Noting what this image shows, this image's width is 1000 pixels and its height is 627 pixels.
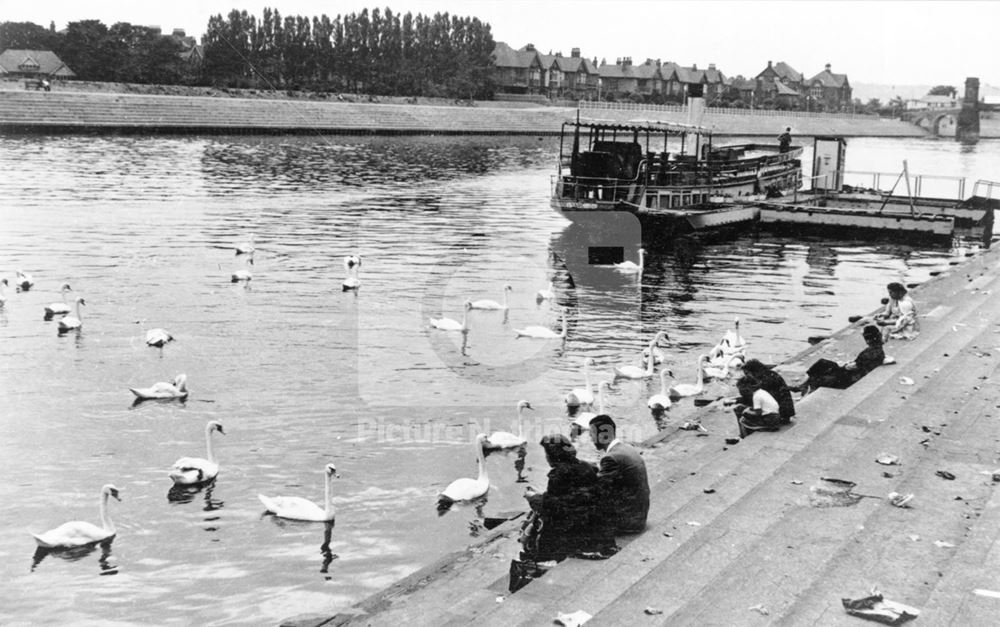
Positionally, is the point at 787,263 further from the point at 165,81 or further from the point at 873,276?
the point at 165,81

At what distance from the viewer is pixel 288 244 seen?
113ft

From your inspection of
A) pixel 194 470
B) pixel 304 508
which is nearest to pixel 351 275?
pixel 194 470

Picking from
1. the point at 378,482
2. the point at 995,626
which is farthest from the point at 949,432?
the point at 378,482

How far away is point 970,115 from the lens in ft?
553

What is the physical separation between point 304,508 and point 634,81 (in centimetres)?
17368

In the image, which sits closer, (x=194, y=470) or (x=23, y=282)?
(x=194, y=470)

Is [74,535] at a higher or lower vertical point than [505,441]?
lower

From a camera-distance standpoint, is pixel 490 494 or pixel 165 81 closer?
pixel 490 494

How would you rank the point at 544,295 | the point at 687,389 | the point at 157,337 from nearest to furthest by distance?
1. the point at 687,389
2. the point at 157,337
3. the point at 544,295

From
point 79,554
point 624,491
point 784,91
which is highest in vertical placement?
point 784,91

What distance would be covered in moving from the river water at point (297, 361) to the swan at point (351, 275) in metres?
0.27

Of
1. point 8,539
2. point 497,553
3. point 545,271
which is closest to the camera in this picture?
point 497,553

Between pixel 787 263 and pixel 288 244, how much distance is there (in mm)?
16991

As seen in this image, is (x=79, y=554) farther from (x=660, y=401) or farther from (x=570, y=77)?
(x=570, y=77)
